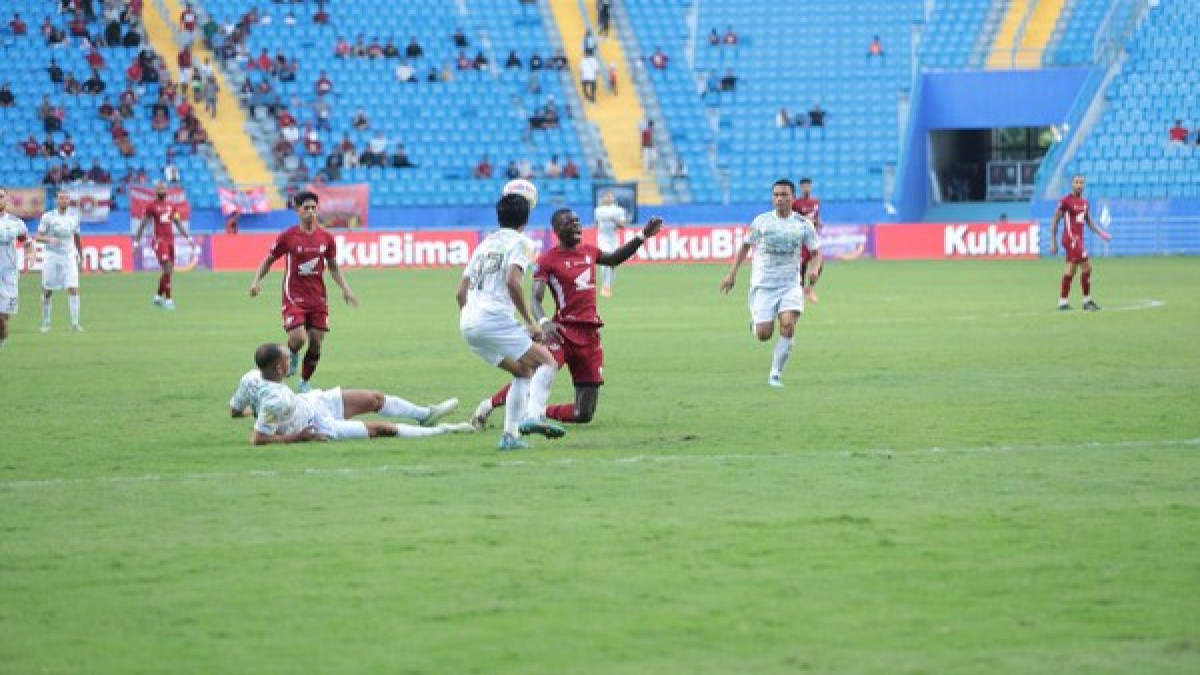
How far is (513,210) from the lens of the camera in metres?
14.0

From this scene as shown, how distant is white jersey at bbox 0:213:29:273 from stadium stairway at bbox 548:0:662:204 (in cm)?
3329

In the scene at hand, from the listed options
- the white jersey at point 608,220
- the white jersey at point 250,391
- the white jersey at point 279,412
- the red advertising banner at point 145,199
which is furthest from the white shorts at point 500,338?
the red advertising banner at point 145,199

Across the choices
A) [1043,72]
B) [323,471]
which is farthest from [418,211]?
[323,471]

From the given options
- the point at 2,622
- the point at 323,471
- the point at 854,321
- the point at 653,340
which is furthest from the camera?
the point at 854,321

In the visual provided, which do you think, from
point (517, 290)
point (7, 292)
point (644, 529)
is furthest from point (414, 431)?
point (7, 292)

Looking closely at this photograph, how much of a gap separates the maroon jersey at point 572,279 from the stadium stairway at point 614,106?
1686 inches

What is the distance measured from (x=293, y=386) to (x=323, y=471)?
7.75 m

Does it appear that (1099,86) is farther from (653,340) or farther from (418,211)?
(653,340)

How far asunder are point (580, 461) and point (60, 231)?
19.2 metres

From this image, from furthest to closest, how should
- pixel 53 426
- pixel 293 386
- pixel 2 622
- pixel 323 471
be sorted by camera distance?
1. pixel 293 386
2. pixel 53 426
3. pixel 323 471
4. pixel 2 622

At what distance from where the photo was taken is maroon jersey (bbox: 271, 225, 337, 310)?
20719mm

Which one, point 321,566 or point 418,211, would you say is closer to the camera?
point 321,566

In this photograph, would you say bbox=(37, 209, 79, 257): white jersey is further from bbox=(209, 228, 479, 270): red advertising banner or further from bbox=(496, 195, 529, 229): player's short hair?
bbox=(209, 228, 479, 270): red advertising banner

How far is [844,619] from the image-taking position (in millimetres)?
8555
